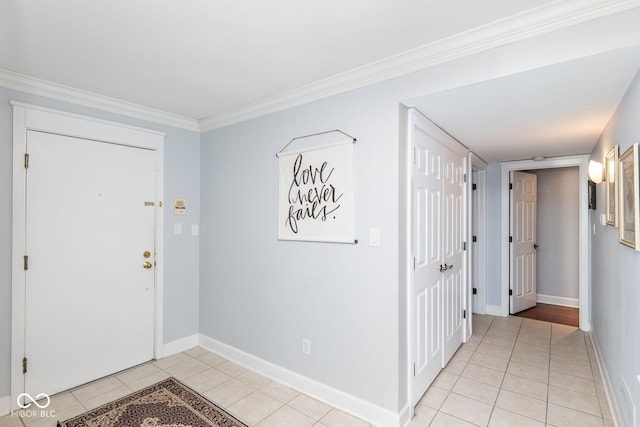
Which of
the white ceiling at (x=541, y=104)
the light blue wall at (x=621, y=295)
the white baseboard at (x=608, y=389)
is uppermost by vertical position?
the white ceiling at (x=541, y=104)

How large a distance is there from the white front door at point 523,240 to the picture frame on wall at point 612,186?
6.36 ft

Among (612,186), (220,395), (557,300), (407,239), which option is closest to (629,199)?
(612,186)

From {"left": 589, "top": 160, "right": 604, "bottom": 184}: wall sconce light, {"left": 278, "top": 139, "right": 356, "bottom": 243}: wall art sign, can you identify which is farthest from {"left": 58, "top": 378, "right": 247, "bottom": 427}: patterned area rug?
{"left": 589, "top": 160, "right": 604, "bottom": 184}: wall sconce light

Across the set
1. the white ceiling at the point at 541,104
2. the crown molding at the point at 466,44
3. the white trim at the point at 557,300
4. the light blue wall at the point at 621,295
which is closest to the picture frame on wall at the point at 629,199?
the light blue wall at the point at 621,295

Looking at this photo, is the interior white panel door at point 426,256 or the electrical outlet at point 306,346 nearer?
the interior white panel door at point 426,256

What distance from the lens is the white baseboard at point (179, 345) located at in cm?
316

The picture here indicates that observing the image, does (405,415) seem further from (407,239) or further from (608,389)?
(608,389)

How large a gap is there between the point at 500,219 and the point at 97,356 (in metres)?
4.69

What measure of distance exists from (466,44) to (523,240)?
12.1ft

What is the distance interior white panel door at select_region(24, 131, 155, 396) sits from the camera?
245 cm

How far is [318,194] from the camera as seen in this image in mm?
2488

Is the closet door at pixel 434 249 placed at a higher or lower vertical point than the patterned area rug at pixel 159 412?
higher

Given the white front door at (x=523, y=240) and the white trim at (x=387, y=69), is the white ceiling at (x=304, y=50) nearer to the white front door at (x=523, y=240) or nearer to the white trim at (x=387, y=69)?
the white trim at (x=387, y=69)

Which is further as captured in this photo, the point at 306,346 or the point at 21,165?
the point at 306,346
